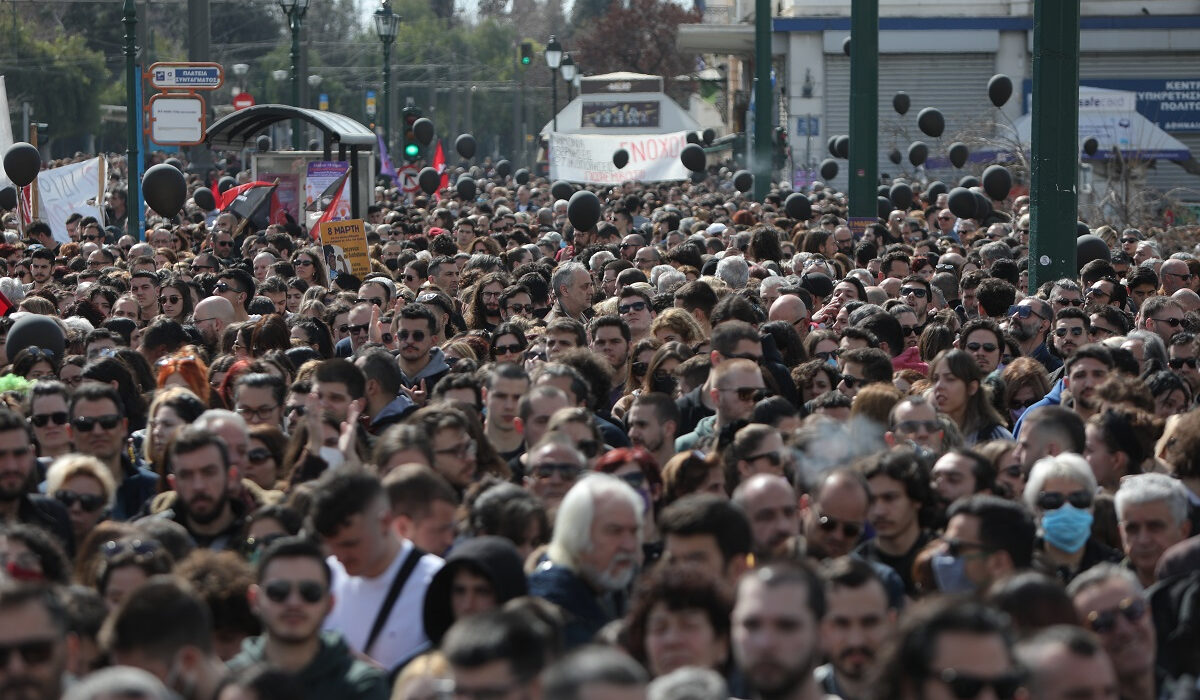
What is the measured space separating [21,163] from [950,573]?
16.7 m

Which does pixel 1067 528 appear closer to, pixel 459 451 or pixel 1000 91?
pixel 459 451

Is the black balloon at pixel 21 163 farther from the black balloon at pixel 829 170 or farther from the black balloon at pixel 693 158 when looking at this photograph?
the black balloon at pixel 829 170

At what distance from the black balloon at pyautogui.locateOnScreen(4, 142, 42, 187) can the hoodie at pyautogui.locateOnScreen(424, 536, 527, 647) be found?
53.4 feet

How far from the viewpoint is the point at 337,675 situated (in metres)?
5.53

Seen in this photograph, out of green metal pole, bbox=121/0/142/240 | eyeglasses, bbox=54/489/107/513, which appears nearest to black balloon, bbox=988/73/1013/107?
green metal pole, bbox=121/0/142/240

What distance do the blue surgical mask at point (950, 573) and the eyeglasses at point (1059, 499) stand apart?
74 centimetres

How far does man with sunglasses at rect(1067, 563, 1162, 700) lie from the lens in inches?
221

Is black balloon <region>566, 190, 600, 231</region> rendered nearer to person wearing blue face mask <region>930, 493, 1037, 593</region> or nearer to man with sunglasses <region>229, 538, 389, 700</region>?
person wearing blue face mask <region>930, 493, 1037, 593</region>

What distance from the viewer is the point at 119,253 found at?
18906mm

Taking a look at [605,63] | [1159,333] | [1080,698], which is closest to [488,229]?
[1159,333]

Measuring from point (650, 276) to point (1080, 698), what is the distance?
1061 centimetres

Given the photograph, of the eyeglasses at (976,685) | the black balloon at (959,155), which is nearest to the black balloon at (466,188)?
the black balloon at (959,155)

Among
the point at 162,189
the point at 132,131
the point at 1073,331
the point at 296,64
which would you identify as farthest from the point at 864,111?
the point at 1073,331

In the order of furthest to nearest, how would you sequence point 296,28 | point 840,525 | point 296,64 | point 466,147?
point 466,147
point 296,64
point 296,28
point 840,525
